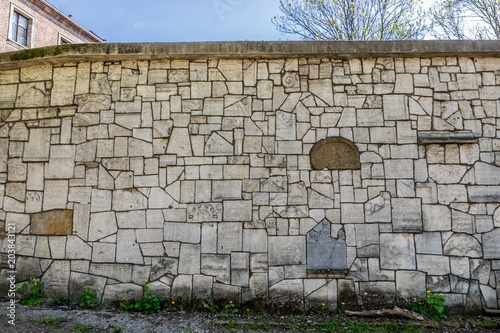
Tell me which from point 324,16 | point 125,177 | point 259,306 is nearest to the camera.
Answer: point 259,306

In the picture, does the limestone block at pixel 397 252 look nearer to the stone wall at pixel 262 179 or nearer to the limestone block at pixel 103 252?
the stone wall at pixel 262 179

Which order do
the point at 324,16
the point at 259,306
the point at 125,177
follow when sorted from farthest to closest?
1. the point at 324,16
2. the point at 125,177
3. the point at 259,306

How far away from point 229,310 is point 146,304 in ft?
3.52

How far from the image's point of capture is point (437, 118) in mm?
4465

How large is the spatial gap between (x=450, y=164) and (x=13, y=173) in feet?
20.0

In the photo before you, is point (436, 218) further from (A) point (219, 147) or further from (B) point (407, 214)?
(A) point (219, 147)

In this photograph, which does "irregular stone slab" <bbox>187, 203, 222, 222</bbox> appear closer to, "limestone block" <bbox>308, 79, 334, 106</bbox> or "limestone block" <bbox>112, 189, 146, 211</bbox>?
"limestone block" <bbox>112, 189, 146, 211</bbox>

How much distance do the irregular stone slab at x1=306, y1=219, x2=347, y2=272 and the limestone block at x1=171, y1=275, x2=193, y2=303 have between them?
1585 millimetres

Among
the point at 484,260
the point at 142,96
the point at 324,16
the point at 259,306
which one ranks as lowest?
the point at 259,306

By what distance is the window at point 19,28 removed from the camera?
1380 cm

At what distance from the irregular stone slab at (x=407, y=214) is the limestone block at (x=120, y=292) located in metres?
3.52

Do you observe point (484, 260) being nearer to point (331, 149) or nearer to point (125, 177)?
point (331, 149)

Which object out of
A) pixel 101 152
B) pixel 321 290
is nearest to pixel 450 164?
pixel 321 290

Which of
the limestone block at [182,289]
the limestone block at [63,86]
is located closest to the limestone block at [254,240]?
the limestone block at [182,289]
